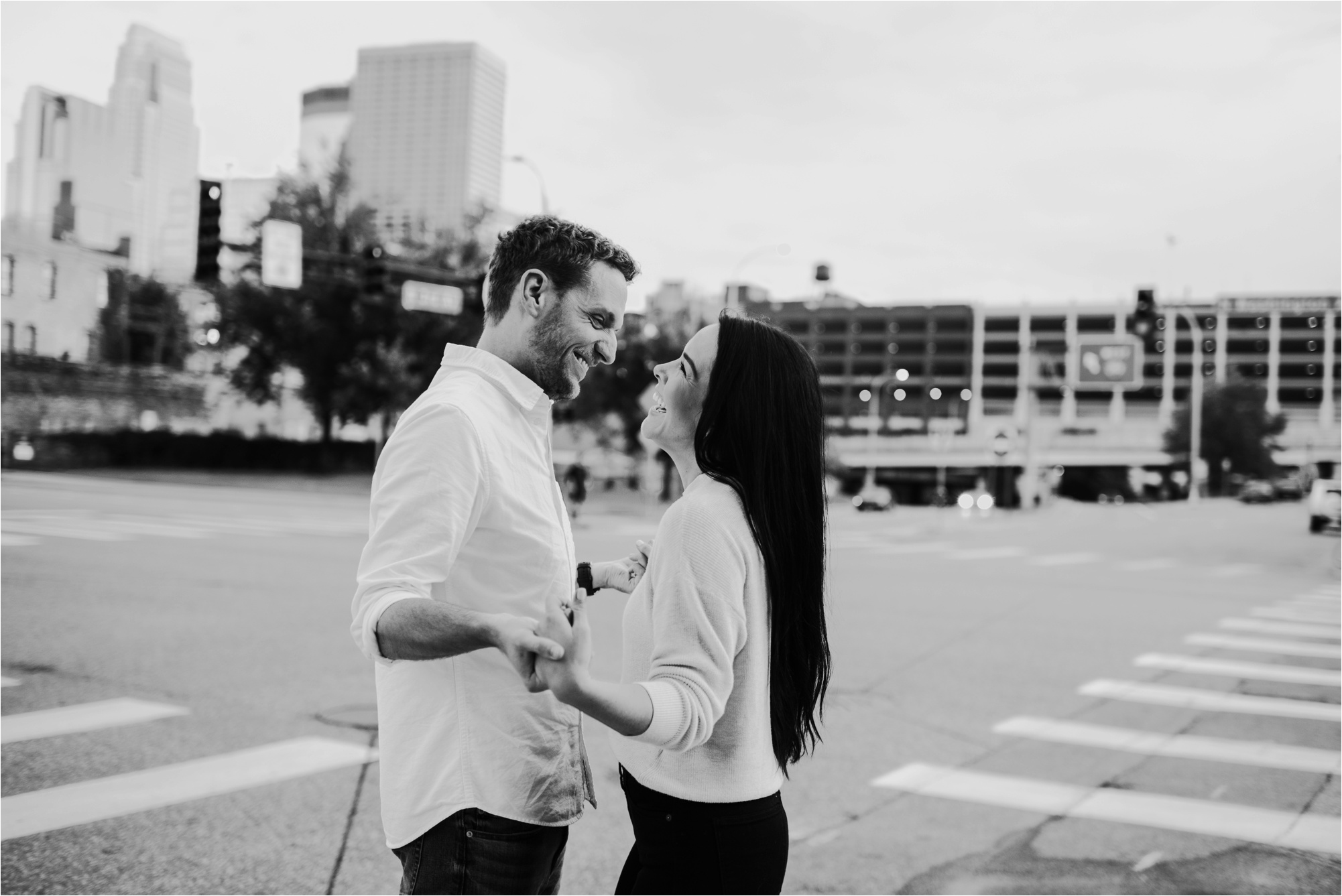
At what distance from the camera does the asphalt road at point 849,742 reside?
16.3 feet

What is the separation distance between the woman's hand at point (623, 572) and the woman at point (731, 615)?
0.34 m

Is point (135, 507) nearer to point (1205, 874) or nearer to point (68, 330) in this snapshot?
point (1205, 874)

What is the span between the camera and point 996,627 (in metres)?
13.0

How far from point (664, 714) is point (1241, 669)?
10.6m

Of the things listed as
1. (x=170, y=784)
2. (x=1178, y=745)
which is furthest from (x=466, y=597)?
(x=1178, y=745)

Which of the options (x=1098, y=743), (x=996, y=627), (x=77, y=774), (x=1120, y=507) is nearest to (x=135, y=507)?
(x=996, y=627)

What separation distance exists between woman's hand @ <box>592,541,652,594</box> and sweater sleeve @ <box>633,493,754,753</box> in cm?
45

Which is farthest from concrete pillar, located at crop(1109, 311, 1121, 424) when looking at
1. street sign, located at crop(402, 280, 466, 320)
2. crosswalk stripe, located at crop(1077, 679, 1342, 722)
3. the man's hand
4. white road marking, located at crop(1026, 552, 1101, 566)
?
the man's hand

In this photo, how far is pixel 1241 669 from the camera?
1095 cm

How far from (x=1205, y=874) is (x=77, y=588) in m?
11.8

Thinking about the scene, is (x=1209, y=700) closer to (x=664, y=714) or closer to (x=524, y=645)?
(x=664, y=714)

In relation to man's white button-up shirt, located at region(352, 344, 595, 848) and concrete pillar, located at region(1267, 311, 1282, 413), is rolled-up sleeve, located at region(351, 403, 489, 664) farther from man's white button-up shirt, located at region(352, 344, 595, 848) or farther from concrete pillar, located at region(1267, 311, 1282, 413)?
concrete pillar, located at region(1267, 311, 1282, 413)

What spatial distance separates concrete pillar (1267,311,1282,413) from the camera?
12481 centimetres

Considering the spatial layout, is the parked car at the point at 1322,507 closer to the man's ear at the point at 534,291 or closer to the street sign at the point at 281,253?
the street sign at the point at 281,253
